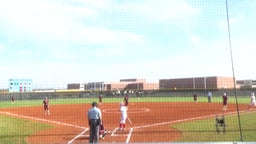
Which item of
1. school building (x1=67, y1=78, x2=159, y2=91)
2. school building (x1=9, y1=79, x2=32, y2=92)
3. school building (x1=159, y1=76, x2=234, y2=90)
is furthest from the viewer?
school building (x1=159, y1=76, x2=234, y2=90)

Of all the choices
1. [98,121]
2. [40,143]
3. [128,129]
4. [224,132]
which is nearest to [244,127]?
[224,132]

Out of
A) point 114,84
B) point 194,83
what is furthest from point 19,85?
point 194,83

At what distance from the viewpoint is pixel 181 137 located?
463 inches

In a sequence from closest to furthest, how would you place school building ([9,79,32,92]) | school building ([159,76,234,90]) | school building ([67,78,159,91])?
school building ([9,79,32,92])
school building ([67,78,159,91])
school building ([159,76,234,90])

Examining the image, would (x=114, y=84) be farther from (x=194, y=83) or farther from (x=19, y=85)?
(x=19, y=85)

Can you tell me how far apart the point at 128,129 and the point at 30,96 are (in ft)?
112

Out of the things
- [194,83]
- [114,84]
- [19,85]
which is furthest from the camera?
[114,84]

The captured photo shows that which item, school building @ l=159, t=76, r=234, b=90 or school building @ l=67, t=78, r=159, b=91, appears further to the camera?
school building @ l=159, t=76, r=234, b=90

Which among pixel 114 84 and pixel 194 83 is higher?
pixel 114 84

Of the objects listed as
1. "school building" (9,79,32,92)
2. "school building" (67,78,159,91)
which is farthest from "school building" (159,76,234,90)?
"school building" (9,79,32,92)

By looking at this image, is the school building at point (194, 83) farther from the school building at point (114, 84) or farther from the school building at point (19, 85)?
the school building at point (19, 85)

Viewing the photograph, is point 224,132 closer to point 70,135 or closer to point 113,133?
point 113,133

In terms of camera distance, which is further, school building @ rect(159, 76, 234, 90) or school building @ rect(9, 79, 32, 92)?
school building @ rect(159, 76, 234, 90)

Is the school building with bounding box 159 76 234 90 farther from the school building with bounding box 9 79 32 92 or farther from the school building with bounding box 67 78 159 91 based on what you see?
the school building with bounding box 9 79 32 92
